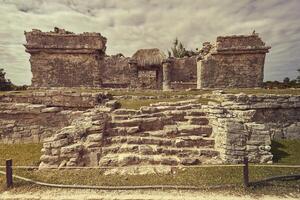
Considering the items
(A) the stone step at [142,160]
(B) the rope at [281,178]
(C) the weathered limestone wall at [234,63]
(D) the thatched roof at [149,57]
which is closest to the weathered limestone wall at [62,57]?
(D) the thatched roof at [149,57]

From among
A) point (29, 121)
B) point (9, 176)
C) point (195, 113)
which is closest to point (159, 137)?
point (195, 113)

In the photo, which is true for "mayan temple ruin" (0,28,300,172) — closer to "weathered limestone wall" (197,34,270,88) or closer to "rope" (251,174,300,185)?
"weathered limestone wall" (197,34,270,88)

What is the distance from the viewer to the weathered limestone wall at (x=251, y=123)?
9617 millimetres

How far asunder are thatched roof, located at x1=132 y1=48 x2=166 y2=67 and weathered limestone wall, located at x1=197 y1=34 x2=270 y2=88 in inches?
205

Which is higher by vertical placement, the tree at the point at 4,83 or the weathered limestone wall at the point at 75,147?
the tree at the point at 4,83

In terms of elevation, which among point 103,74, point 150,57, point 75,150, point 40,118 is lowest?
point 75,150

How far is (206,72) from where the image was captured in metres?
22.1

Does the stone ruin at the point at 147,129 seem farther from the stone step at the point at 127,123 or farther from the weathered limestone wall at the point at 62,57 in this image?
the weathered limestone wall at the point at 62,57

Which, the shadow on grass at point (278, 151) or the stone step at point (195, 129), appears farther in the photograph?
the stone step at point (195, 129)

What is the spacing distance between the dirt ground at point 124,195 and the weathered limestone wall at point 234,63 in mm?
15857

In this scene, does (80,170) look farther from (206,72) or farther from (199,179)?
(206,72)

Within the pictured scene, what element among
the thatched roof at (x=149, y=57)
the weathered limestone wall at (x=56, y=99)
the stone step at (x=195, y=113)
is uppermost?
the thatched roof at (x=149, y=57)

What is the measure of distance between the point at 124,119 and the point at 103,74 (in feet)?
42.3

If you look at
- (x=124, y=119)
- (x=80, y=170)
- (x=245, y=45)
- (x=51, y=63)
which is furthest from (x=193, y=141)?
(x=51, y=63)
